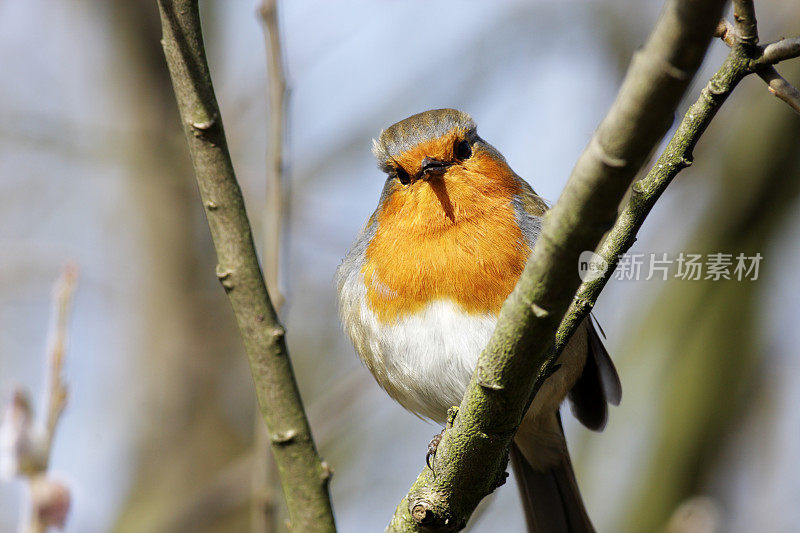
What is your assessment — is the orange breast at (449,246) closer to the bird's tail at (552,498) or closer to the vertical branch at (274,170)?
the vertical branch at (274,170)

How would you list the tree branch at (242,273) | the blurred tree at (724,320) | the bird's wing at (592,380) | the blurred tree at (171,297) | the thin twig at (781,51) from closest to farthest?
the thin twig at (781,51) < the tree branch at (242,273) < the bird's wing at (592,380) < the blurred tree at (724,320) < the blurred tree at (171,297)

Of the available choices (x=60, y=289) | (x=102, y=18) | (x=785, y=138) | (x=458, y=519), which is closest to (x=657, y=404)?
(x=785, y=138)

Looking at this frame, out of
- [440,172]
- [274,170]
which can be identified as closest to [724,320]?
[440,172]

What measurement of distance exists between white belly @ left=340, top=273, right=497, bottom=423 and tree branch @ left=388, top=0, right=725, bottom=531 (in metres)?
0.76

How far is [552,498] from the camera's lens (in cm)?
418

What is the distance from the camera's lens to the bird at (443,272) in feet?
10.2

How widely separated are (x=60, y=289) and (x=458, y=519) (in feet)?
4.40

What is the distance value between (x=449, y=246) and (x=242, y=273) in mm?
1062

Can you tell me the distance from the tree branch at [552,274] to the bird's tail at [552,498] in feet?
6.25

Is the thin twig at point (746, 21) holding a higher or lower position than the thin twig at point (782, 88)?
higher

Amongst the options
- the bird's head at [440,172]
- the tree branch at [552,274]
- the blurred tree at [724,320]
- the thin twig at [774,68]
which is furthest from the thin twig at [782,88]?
the blurred tree at [724,320]

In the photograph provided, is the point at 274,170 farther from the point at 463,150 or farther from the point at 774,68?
the point at 774,68

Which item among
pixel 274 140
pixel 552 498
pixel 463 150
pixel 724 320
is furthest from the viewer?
pixel 724 320

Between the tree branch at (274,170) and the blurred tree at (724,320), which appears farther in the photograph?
the blurred tree at (724,320)
